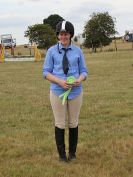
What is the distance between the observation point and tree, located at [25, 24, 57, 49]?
229 ft

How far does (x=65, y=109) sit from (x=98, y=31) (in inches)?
2697

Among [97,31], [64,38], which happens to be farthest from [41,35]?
[64,38]

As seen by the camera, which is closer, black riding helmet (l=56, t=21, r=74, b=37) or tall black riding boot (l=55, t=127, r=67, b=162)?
black riding helmet (l=56, t=21, r=74, b=37)

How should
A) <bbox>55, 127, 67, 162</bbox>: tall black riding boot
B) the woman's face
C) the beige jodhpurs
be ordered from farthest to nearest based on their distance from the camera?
<bbox>55, 127, 67, 162</bbox>: tall black riding boot → the beige jodhpurs → the woman's face

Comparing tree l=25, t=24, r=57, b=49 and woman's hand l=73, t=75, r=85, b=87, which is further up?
woman's hand l=73, t=75, r=85, b=87

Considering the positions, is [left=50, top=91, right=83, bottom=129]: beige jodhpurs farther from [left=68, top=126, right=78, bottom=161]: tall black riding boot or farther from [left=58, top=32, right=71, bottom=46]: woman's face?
[left=58, top=32, right=71, bottom=46]: woman's face

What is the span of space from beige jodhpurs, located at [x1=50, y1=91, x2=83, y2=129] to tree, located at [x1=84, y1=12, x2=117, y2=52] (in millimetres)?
67408

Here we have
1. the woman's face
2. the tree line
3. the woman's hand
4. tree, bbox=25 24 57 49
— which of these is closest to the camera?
the woman's hand

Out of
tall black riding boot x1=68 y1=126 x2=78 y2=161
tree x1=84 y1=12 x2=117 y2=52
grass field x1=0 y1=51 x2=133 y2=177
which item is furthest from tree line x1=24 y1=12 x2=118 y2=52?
tall black riding boot x1=68 y1=126 x2=78 y2=161

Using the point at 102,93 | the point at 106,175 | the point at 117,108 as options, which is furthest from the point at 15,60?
the point at 106,175

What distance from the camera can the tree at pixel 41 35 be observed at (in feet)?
229

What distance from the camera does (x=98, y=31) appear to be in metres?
74.8

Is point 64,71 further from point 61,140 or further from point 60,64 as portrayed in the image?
point 61,140

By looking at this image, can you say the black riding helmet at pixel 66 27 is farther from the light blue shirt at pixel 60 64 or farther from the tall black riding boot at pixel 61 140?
the tall black riding boot at pixel 61 140
